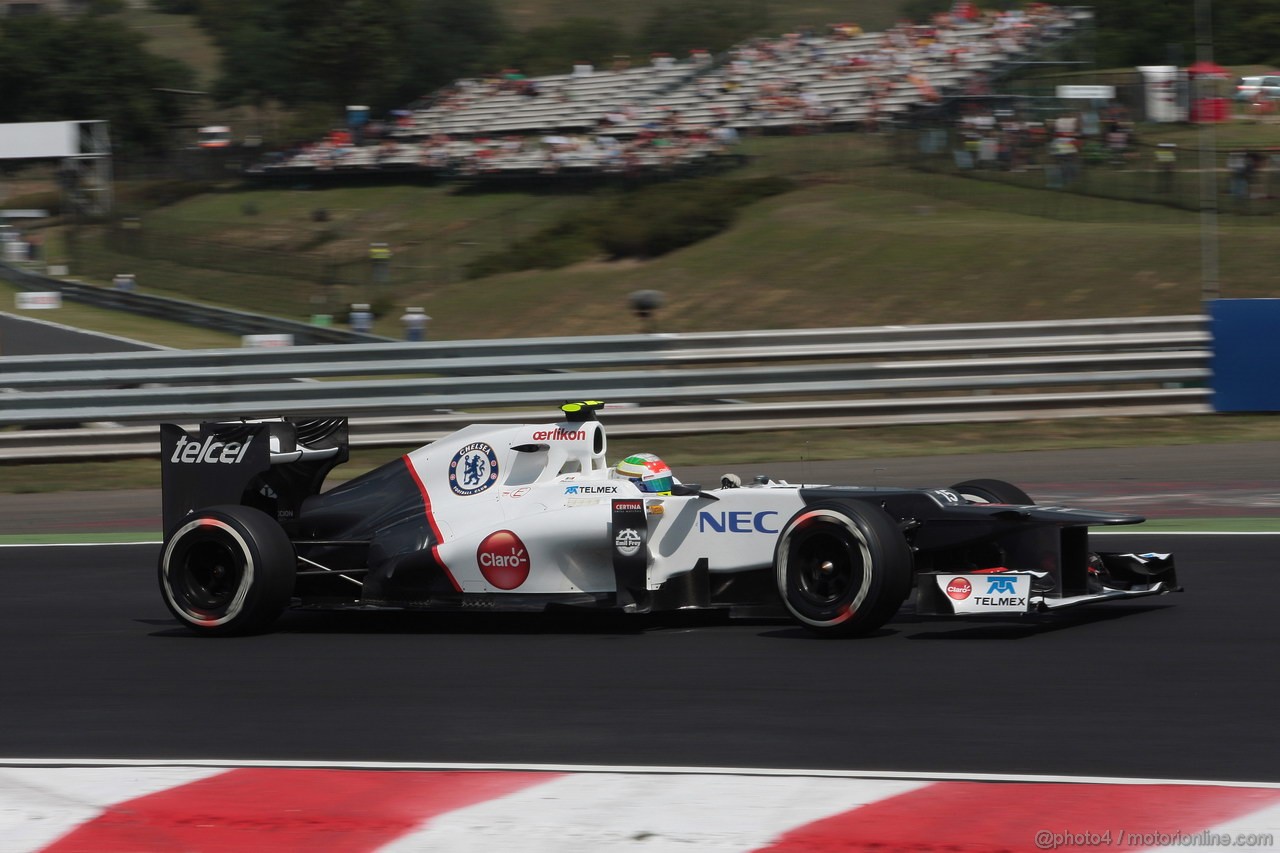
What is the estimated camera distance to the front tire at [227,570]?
7332mm

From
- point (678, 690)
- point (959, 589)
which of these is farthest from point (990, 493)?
point (678, 690)

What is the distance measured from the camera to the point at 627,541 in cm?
699

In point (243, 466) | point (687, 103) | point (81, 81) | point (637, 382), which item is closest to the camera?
point (243, 466)

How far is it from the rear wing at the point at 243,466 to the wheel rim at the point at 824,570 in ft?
8.17

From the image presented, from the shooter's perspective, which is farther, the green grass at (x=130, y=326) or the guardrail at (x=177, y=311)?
the guardrail at (x=177, y=311)

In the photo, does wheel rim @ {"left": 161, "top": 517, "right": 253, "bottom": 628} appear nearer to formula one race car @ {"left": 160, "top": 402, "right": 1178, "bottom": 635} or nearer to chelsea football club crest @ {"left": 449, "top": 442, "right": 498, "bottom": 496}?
formula one race car @ {"left": 160, "top": 402, "right": 1178, "bottom": 635}

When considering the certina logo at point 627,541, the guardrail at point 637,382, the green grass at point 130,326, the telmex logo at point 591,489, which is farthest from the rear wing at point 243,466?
the green grass at point 130,326

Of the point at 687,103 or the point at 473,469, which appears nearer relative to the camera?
the point at 473,469

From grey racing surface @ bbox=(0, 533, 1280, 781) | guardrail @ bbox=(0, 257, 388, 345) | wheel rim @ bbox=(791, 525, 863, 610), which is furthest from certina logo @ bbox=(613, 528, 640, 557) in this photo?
guardrail @ bbox=(0, 257, 388, 345)

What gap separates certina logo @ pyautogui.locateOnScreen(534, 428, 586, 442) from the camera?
291 inches

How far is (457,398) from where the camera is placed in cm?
1471

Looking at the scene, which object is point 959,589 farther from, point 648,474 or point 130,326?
point 130,326

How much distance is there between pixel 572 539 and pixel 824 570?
1164 mm

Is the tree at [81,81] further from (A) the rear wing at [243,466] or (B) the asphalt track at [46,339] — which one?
(A) the rear wing at [243,466]
